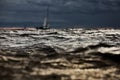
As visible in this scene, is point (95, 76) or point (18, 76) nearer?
point (18, 76)

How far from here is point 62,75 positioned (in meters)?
16.4

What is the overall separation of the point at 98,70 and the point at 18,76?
548 cm

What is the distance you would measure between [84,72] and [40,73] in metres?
2.74

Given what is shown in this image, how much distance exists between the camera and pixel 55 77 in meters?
15.8

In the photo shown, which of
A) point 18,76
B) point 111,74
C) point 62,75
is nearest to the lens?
point 18,76

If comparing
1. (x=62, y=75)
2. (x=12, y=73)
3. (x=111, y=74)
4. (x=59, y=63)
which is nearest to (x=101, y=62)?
(x=59, y=63)

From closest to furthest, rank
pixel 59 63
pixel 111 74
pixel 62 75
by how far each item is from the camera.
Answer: pixel 62 75, pixel 111 74, pixel 59 63

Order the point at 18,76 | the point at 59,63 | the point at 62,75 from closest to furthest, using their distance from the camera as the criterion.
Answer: the point at 18,76, the point at 62,75, the point at 59,63

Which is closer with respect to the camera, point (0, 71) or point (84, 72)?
point (0, 71)

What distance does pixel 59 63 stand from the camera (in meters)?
21.6

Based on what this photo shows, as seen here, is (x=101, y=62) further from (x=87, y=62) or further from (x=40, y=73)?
(x=40, y=73)

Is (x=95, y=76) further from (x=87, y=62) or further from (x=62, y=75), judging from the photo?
(x=87, y=62)

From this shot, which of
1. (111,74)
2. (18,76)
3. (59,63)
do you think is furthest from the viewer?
(59,63)

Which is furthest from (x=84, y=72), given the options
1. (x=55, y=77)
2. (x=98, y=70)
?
(x=55, y=77)
